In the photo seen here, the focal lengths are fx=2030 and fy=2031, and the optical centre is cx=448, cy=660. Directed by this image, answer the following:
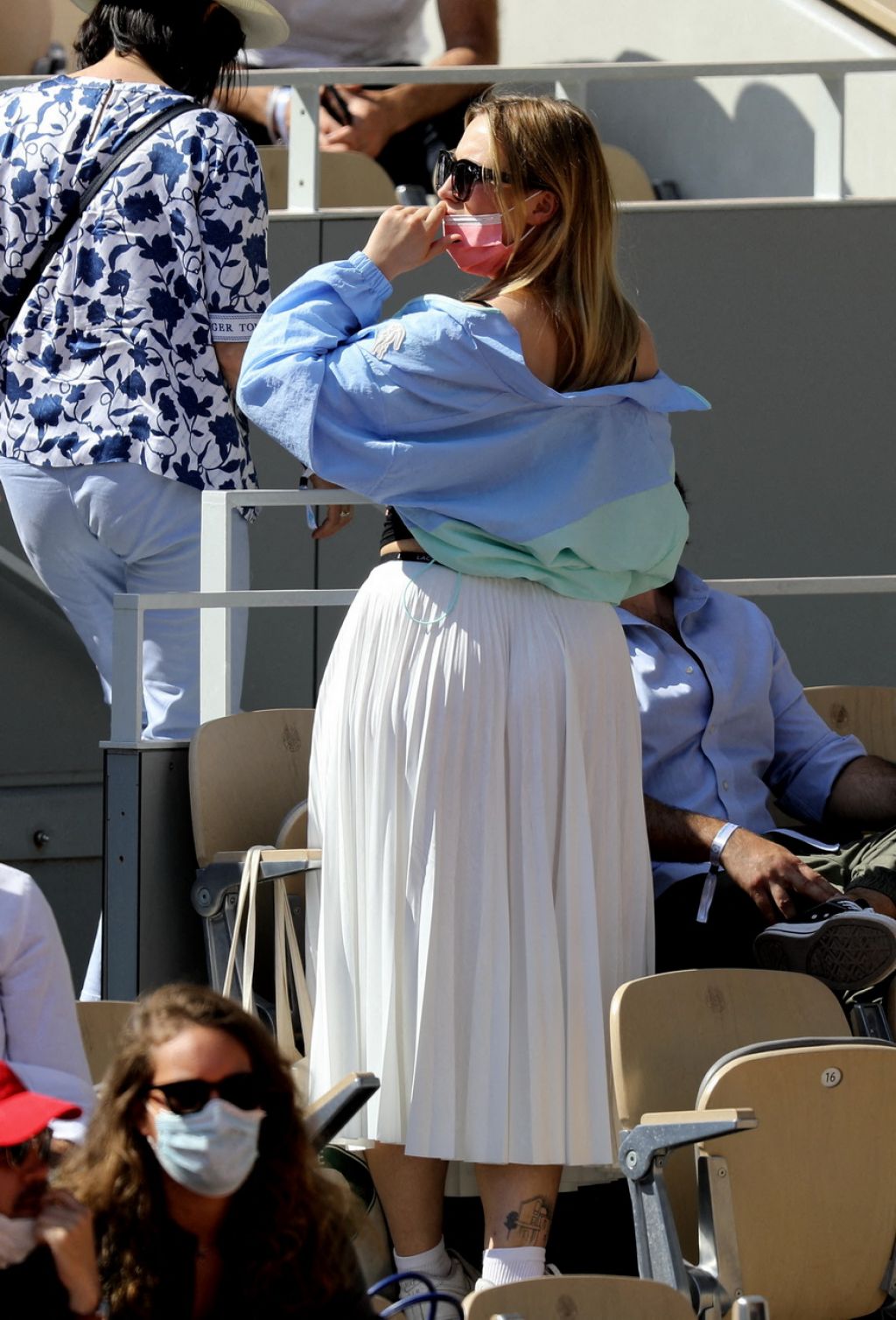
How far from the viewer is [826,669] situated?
5.68 meters

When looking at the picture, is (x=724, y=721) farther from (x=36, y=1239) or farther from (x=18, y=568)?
(x=18, y=568)

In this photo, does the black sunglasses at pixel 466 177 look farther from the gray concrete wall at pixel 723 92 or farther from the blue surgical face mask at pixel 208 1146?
the gray concrete wall at pixel 723 92

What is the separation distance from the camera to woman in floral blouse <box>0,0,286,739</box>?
11.0ft

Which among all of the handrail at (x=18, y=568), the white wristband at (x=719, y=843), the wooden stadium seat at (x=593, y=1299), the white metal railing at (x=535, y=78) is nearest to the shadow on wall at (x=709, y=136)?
the white metal railing at (x=535, y=78)

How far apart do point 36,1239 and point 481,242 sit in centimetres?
150

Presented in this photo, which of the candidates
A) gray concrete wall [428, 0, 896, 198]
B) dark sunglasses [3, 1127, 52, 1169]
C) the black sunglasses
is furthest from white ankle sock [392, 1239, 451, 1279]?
gray concrete wall [428, 0, 896, 198]

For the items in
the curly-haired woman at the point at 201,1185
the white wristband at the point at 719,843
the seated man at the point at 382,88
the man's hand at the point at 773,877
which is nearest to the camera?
the curly-haired woman at the point at 201,1185

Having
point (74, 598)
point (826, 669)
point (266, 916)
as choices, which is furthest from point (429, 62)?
point (266, 916)

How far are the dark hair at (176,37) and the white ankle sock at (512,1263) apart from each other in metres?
2.00

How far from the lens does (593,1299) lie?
7.06 ft

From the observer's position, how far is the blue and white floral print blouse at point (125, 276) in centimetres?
335

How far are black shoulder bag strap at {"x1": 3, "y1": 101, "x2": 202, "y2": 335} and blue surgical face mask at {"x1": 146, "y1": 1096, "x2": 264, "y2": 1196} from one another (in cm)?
193

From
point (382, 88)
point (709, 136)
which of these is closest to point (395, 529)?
point (382, 88)

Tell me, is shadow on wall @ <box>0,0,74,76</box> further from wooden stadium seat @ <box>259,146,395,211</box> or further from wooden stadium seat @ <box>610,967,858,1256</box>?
wooden stadium seat @ <box>610,967,858,1256</box>
